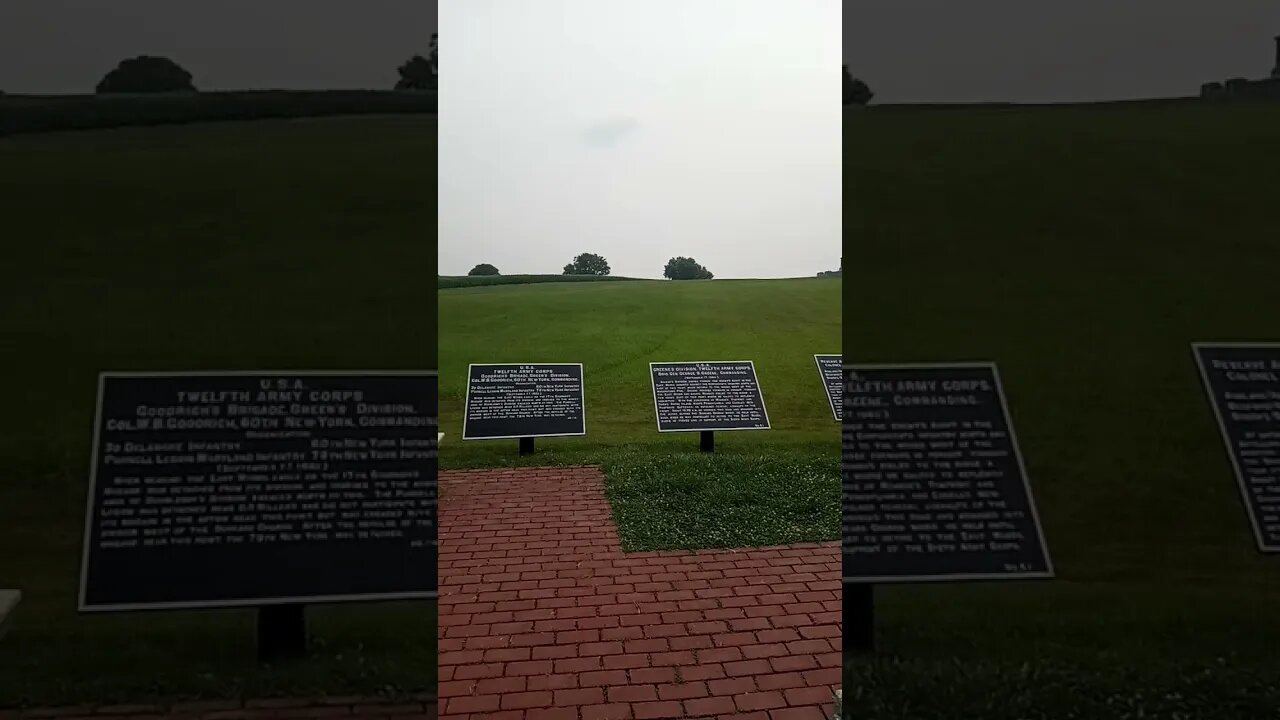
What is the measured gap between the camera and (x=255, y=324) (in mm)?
4332

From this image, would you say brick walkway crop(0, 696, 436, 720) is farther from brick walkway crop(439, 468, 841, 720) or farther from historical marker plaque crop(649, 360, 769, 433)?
historical marker plaque crop(649, 360, 769, 433)

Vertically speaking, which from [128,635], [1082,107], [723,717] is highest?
[1082,107]

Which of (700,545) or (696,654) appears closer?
(696,654)

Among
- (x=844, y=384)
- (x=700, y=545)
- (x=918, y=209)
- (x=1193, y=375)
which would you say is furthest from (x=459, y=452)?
(x=1193, y=375)

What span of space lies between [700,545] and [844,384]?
2.99 metres

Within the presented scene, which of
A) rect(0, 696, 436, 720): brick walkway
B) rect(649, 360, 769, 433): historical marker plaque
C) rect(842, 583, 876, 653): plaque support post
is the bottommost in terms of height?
rect(0, 696, 436, 720): brick walkway

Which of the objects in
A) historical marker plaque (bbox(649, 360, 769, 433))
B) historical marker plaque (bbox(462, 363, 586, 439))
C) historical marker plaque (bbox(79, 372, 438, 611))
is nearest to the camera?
historical marker plaque (bbox(79, 372, 438, 611))

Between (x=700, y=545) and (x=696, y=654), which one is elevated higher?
(x=700, y=545)

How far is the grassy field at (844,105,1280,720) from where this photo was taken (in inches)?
138

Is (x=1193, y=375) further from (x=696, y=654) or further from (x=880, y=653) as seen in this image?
(x=696, y=654)

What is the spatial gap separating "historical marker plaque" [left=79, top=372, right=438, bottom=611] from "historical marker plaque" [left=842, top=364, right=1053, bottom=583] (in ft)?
6.23

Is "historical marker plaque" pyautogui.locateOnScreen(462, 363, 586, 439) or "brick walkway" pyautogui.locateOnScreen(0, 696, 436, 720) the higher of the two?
"historical marker plaque" pyautogui.locateOnScreen(462, 363, 586, 439)

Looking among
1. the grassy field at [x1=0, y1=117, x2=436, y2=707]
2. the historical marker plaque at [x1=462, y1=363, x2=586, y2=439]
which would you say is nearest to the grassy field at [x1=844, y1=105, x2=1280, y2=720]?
the grassy field at [x1=0, y1=117, x2=436, y2=707]

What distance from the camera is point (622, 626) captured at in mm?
4434
